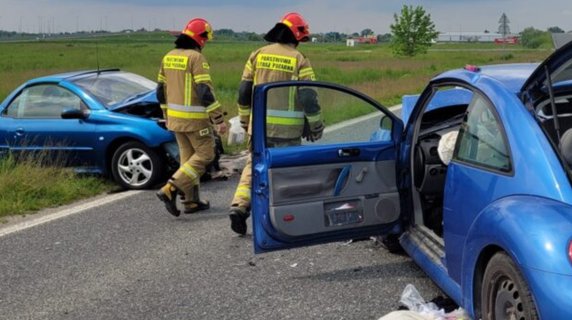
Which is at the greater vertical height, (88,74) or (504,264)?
(88,74)

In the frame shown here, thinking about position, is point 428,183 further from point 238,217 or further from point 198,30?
point 198,30

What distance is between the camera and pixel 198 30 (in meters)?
6.57

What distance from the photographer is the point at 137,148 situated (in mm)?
7707

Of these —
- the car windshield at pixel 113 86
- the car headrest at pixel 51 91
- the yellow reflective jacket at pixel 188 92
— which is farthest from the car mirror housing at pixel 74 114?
the yellow reflective jacket at pixel 188 92

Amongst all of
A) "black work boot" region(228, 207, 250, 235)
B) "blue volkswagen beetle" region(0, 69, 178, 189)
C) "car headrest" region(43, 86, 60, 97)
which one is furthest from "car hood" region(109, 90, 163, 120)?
"black work boot" region(228, 207, 250, 235)

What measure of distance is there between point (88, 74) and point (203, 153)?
3013mm

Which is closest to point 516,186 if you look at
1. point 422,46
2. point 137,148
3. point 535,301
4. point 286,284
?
point 535,301

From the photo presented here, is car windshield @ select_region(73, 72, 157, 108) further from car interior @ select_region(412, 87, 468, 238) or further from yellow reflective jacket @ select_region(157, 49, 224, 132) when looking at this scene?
car interior @ select_region(412, 87, 468, 238)

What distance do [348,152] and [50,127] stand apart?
5108mm

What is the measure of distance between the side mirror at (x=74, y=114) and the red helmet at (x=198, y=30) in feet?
6.85

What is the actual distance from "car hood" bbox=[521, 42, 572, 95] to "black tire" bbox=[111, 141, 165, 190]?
5232 mm

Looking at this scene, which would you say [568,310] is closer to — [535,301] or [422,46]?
[535,301]

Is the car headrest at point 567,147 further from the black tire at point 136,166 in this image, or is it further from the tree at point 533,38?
the tree at point 533,38

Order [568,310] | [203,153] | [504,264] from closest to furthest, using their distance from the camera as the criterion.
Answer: [568,310]
[504,264]
[203,153]
